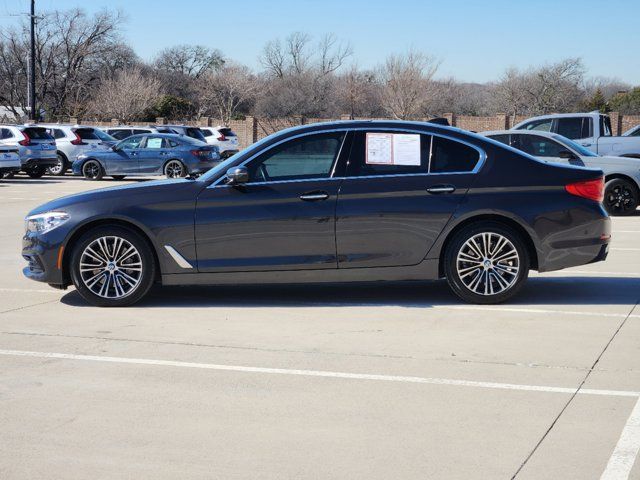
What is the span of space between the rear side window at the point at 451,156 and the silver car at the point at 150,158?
20020 mm

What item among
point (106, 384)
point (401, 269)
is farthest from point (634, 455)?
point (401, 269)

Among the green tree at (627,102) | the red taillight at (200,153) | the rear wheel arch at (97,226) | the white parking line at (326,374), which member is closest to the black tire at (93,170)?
the red taillight at (200,153)

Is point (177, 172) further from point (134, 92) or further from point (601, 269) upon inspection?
point (134, 92)

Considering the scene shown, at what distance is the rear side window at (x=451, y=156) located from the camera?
8391mm

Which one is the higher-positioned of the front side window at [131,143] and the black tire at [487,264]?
the front side window at [131,143]

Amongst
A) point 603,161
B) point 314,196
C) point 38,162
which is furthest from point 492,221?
point 38,162

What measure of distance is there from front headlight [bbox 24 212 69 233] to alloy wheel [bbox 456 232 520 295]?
3.47 meters

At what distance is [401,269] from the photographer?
8305mm

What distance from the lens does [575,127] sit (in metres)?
21.7

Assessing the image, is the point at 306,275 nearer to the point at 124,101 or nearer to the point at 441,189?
the point at 441,189

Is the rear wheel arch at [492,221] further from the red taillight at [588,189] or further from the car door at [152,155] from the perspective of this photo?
the car door at [152,155]

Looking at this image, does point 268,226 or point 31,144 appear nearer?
point 268,226

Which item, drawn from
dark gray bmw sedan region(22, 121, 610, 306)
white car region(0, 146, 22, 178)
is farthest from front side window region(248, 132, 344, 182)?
white car region(0, 146, 22, 178)

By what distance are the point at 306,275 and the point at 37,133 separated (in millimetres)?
23366
